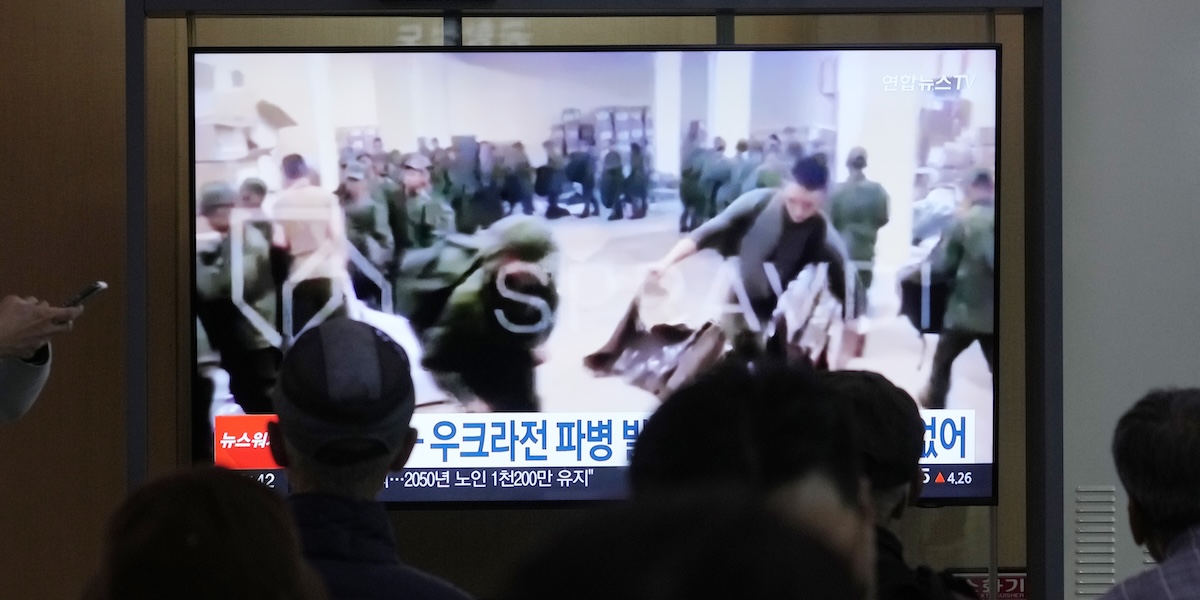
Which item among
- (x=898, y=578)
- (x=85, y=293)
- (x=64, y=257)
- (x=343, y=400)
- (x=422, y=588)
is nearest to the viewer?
(x=422, y=588)

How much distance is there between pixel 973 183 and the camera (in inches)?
133

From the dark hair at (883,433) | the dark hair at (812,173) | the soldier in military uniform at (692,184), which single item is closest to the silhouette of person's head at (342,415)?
the dark hair at (883,433)

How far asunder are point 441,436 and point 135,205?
0.97m

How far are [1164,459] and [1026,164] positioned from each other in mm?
1707

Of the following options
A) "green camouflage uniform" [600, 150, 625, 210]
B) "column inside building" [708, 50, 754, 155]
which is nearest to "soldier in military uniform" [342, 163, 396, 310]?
"green camouflage uniform" [600, 150, 625, 210]

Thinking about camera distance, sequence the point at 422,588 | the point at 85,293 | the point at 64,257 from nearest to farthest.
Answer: the point at 422,588 → the point at 85,293 → the point at 64,257

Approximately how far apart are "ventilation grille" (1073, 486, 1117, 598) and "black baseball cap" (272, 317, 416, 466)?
233 cm

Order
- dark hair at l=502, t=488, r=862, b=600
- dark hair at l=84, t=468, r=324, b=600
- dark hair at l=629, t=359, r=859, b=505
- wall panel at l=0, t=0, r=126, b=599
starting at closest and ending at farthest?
1. dark hair at l=502, t=488, r=862, b=600
2. dark hair at l=84, t=468, r=324, b=600
3. dark hair at l=629, t=359, r=859, b=505
4. wall panel at l=0, t=0, r=126, b=599

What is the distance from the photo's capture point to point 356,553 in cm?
149

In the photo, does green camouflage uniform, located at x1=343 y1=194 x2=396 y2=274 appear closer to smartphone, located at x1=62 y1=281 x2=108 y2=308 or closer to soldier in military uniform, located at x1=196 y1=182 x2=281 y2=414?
soldier in military uniform, located at x1=196 y1=182 x2=281 y2=414

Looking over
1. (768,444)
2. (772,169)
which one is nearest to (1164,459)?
(768,444)

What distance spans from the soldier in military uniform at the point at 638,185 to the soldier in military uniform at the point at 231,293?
0.94 meters

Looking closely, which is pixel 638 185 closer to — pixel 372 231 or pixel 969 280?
pixel 372 231

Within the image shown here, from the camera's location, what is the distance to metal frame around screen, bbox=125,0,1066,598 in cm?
→ 332
